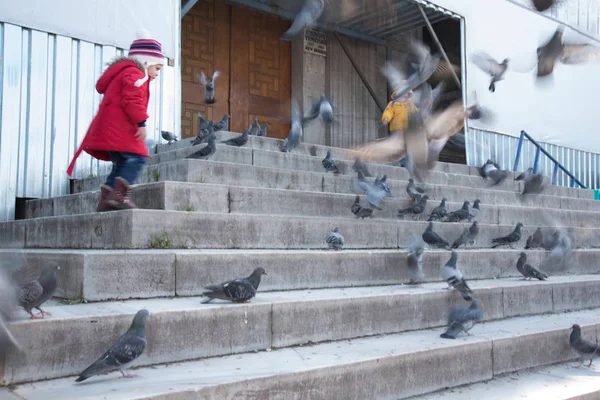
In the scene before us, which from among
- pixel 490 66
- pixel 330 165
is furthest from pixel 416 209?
pixel 490 66

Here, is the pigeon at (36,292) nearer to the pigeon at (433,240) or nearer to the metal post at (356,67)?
the pigeon at (433,240)

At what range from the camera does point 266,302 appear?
372 centimetres

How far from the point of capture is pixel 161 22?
25.7ft

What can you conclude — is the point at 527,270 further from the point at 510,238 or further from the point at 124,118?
the point at 124,118

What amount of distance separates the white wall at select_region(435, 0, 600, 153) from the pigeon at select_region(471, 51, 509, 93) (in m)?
0.12

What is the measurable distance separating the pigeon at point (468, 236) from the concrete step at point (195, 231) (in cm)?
32

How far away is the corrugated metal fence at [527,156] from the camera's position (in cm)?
1160

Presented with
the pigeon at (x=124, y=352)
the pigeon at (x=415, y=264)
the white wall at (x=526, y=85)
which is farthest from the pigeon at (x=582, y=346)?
the white wall at (x=526, y=85)

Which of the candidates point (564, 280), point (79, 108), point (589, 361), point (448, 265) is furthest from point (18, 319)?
point (564, 280)

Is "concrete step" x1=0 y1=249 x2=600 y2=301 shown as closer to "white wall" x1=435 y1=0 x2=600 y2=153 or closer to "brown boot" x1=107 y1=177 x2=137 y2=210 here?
"brown boot" x1=107 y1=177 x2=137 y2=210

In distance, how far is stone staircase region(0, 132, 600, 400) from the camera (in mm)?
2967

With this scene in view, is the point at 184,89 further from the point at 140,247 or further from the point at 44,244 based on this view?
the point at 140,247

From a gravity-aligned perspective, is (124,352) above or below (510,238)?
below

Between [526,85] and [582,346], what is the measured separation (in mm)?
9021
